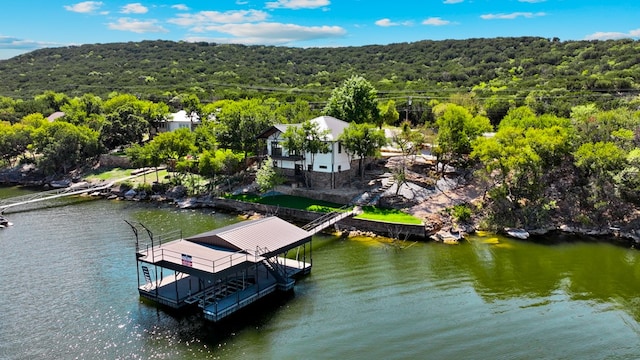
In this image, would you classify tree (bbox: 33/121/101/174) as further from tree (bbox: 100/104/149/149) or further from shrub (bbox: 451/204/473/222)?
shrub (bbox: 451/204/473/222)

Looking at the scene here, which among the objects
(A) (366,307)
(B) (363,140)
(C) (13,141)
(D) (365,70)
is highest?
(D) (365,70)

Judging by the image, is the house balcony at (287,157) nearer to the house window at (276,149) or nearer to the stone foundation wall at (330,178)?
the house window at (276,149)

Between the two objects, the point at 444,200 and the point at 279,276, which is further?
the point at 444,200

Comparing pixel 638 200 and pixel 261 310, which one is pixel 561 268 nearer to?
pixel 638 200

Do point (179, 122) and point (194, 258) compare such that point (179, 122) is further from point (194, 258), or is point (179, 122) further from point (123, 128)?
point (194, 258)

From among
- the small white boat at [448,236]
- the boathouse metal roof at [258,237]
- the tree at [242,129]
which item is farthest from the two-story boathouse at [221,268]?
the tree at [242,129]

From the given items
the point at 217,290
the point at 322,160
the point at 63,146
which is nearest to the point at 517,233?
the point at 322,160
